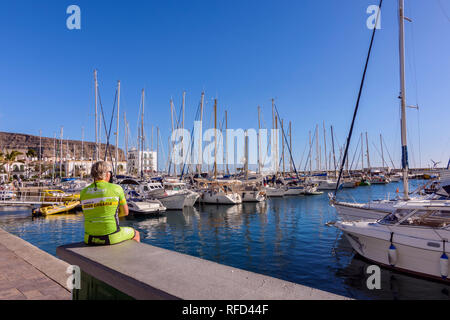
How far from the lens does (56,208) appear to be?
2711cm

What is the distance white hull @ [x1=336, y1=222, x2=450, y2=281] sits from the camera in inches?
366

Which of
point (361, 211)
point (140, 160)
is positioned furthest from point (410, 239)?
point (140, 160)

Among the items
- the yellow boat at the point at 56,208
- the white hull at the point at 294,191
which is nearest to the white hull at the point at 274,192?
the white hull at the point at 294,191

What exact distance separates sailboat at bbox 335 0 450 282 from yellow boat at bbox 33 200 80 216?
2567 cm

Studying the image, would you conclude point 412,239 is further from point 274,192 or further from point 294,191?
point 294,191

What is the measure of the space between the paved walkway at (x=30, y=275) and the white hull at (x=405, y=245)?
10280 mm

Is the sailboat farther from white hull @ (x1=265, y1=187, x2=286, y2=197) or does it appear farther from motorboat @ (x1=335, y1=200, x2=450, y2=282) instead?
white hull @ (x1=265, y1=187, x2=286, y2=197)

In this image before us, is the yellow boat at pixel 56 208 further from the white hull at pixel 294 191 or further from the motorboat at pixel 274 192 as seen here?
the white hull at pixel 294 191

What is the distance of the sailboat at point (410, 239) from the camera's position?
9258 millimetres

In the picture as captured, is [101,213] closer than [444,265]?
Yes

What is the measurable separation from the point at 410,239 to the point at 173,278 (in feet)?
33.8

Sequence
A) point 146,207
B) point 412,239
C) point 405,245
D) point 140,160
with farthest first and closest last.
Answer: point 140,160 < point 146,207 < point 405,245 < point 412,239
